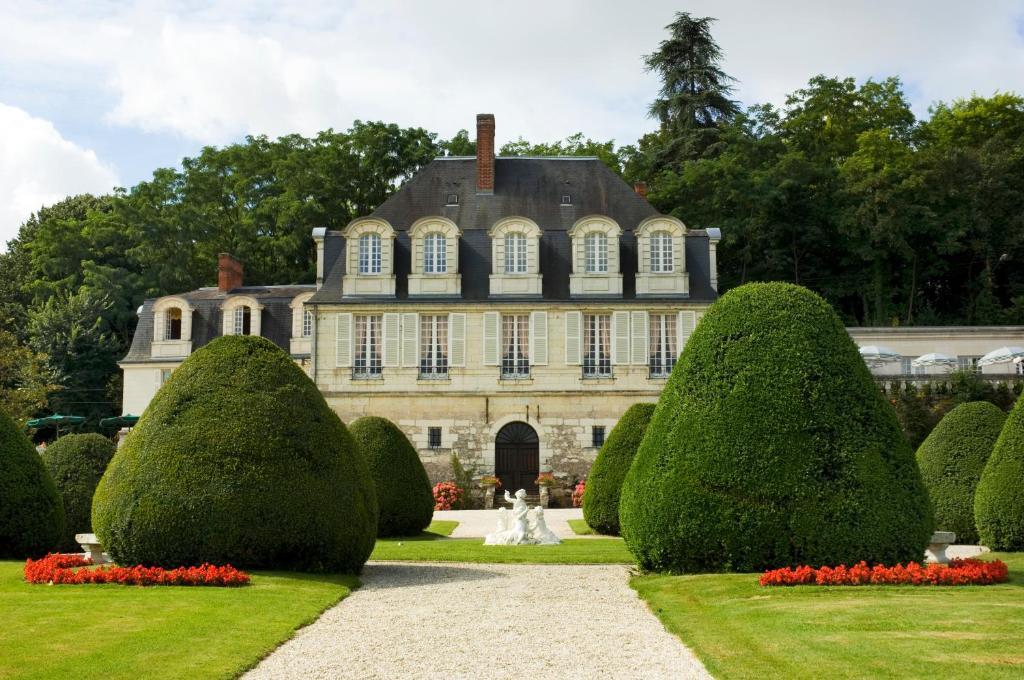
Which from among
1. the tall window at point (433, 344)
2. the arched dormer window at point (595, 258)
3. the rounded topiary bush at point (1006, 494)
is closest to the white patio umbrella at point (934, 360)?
the arched dormer window at point (595, 258)

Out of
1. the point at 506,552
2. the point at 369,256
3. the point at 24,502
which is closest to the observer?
the point at 24,502

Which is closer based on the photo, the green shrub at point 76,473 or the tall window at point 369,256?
the green shrub at point 76,473

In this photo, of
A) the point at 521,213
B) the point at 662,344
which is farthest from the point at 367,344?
the point at 662,344

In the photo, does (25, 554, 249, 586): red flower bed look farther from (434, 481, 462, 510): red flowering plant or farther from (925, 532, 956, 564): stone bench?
(434, 481, 462, 510): red flowering plant

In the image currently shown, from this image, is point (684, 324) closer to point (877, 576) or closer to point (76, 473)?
point (76, 473)

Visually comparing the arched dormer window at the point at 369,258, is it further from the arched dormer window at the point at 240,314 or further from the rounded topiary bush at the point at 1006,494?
the rounded topiary bush at the point at 1006,494

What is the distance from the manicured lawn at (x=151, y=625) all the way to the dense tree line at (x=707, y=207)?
27888 millimetres

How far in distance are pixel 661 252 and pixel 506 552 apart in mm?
17942

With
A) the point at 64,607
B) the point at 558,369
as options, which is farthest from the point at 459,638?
the point at 558,369

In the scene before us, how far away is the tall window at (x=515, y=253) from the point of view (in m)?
33.2

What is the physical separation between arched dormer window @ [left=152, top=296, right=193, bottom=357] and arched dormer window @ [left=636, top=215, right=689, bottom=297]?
49.1ft

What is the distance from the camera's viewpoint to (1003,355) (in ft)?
109

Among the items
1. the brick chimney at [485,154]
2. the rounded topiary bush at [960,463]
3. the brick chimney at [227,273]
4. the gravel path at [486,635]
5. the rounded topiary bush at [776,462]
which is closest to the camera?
the gravel path at [486,635]

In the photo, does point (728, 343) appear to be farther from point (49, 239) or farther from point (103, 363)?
point (49, 239)
